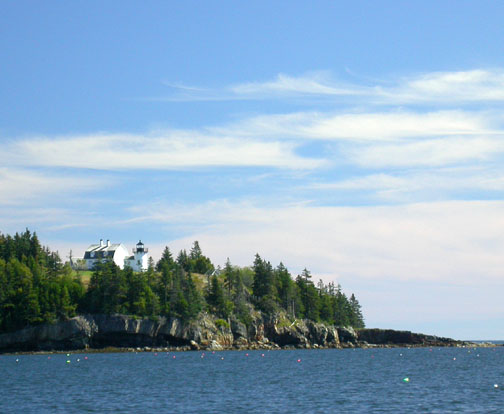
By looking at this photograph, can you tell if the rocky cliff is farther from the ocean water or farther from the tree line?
the ocean water

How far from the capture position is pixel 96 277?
6673 inches

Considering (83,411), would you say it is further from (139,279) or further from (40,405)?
(139,279)

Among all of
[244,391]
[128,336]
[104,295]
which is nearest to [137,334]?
[128,336]

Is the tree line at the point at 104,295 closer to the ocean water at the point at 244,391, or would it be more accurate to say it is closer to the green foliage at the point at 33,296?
the green foliage at the point at 33,296

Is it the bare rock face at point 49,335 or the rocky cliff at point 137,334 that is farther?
the rocky cliff at point 137,334

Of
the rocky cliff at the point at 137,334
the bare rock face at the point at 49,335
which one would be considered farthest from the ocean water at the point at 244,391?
the rocky cliff at the point at 137,334

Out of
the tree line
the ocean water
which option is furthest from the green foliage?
the ocean water

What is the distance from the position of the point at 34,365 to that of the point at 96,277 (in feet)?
174

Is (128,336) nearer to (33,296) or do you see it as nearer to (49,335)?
(49,335)

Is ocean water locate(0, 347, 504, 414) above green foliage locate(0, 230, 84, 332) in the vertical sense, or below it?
below

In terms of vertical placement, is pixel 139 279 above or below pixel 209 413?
above

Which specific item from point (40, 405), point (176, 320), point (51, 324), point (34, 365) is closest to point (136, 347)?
point (176, 320)

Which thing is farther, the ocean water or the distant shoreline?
the distant shoreline

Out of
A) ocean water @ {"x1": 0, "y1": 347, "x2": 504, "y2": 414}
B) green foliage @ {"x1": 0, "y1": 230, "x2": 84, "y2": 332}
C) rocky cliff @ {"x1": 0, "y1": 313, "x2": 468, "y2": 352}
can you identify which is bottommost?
ocean water @ {"x1": 0, "y1": 347, "x2": 504, "y2": 414}
